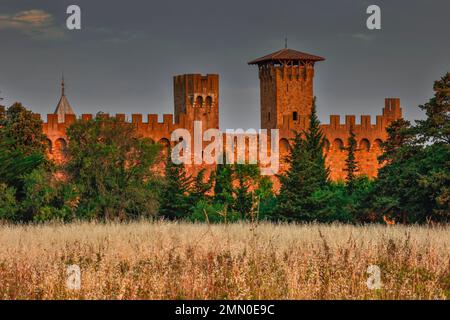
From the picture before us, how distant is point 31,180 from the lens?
27578 mm

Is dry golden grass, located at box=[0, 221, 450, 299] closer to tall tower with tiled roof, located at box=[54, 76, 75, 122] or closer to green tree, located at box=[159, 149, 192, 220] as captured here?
green tree, located at box=[159, 149, 192, 220]

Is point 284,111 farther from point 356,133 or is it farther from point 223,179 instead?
point 223,179

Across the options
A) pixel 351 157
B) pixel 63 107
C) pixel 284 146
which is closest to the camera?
pixel 284 146

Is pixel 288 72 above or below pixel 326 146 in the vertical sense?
above

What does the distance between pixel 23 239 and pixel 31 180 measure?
1555 cm

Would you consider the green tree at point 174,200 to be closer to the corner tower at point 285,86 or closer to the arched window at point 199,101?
the arched window at point 199,101

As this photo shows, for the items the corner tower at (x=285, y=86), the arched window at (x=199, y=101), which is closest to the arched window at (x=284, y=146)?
the corner tower at (x=285, y=86)

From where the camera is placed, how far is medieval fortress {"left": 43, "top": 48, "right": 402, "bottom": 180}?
50.8 metres

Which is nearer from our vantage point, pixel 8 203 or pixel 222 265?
pixel 222 265

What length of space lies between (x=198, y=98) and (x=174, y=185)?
61.3 ft

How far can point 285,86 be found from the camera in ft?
175

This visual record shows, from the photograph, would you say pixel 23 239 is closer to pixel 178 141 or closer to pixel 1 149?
pixel 1 149

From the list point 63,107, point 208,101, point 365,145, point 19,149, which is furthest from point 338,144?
point 19,149

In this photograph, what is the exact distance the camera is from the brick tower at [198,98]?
5084 cm
